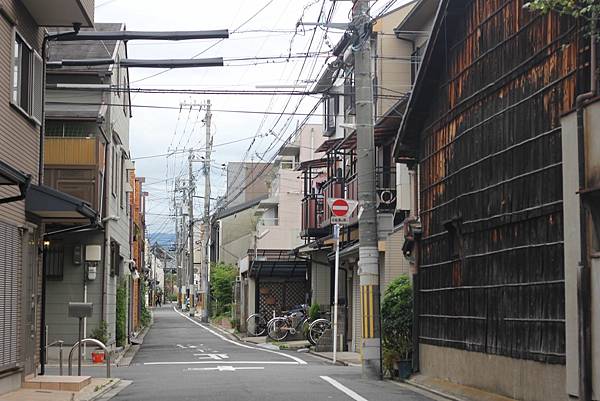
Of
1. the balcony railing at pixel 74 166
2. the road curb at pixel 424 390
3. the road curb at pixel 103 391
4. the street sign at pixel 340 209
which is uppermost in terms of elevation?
the balcony railing at pixel 74 166

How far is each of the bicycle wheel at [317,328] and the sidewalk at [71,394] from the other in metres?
15.4

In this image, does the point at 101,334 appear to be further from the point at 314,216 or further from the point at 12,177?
the point at 12,177

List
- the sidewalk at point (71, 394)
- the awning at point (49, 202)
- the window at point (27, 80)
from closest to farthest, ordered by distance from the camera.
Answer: the sidewalk at point (71, 394) < the window at point (27, 80) < the awning at point (49, 202)

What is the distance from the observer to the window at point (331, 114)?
36.8m

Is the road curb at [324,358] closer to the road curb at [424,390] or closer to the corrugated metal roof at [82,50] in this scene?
the road curb at [424,390]

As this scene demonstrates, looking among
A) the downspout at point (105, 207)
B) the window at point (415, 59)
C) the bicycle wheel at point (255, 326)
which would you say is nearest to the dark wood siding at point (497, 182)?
the window at point (415, 59)

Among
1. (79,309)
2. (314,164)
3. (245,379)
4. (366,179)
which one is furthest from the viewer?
(314,164)

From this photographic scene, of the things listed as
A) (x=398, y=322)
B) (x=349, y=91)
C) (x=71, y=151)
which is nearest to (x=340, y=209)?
(x=398, y=322)

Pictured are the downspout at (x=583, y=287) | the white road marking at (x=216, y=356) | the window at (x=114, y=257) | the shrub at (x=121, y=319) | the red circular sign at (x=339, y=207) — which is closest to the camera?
the downspout at (x=583, y=287)

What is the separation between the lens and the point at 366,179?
20.4 metres

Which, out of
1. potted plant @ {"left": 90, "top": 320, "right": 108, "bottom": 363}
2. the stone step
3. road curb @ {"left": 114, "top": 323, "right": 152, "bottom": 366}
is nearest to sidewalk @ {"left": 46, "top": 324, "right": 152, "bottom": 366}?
road curb @ {"left": 114, "top": 323, "right": 152, "bottom": 366}

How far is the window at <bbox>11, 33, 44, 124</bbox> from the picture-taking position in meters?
15.8

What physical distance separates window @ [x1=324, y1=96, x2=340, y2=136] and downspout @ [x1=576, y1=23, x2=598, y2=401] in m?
25.3

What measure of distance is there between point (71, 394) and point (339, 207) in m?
10.3
